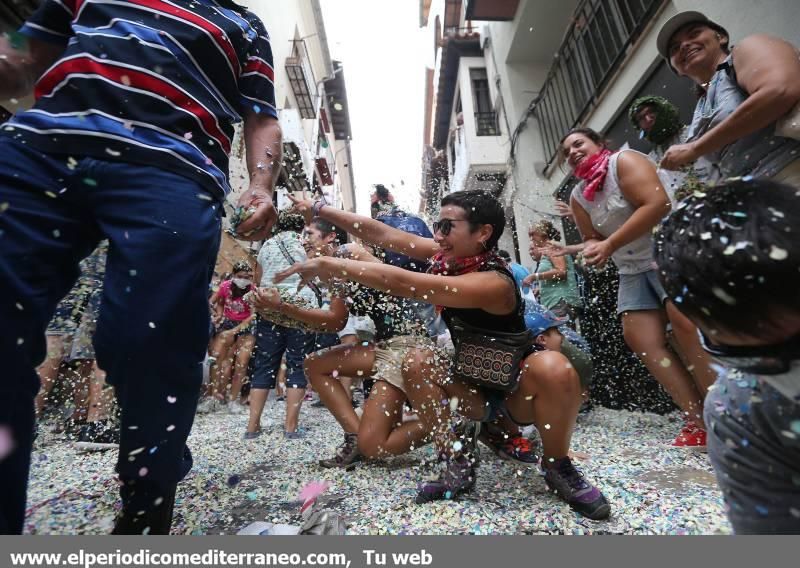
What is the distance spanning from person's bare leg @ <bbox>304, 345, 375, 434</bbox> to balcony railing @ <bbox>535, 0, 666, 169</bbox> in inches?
178

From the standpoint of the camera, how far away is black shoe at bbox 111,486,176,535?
45.0 inches

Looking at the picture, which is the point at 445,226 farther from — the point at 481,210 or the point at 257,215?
the point at 257,215

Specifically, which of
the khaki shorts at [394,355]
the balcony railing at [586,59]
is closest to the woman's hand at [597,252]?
the khaki shorts at [394,355]

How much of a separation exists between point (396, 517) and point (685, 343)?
1.68 metres

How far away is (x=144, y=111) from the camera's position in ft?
3.66

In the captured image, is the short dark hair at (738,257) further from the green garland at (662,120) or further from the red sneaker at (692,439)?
the green garland at (662,120)

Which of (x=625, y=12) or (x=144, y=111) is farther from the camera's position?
(x=625, y=12)

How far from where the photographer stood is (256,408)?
337 cm

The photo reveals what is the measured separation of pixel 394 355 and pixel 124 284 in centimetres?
142

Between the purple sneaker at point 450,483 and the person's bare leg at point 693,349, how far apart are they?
1.28 m

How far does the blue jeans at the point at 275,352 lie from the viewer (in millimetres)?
3463

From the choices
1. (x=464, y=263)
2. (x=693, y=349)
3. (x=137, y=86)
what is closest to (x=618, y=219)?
(x=693, y=349)
